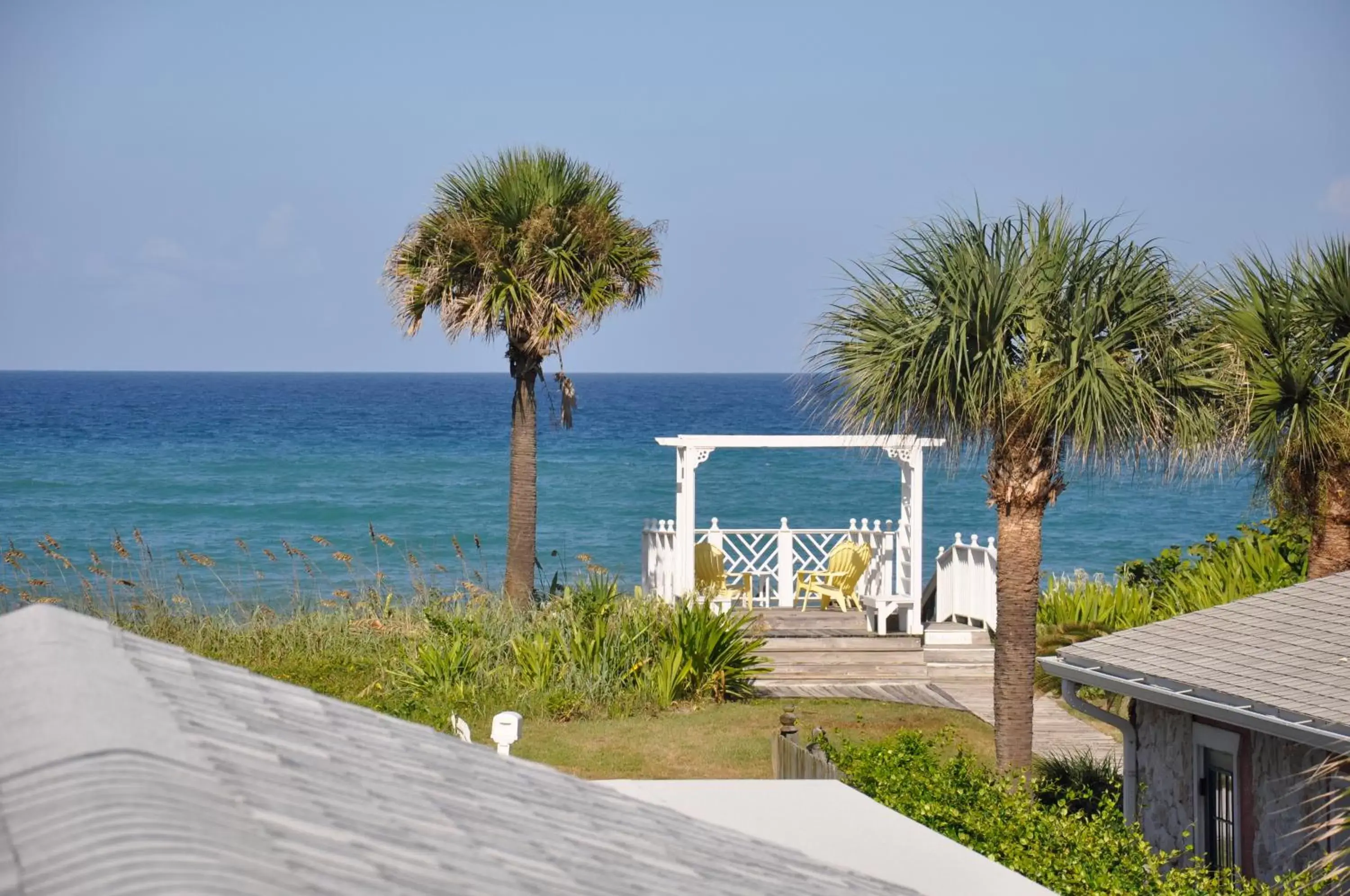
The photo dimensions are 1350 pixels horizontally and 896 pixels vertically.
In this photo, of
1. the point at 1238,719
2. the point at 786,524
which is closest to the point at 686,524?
the point at 786,524

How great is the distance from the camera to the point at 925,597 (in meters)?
18.9

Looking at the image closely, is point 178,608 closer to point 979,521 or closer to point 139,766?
point 139,766

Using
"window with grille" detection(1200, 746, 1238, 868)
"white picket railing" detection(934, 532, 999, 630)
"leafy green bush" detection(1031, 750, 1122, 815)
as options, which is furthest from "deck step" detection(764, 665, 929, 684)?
"window with grille" detection(1200, 746, 1238, 868)

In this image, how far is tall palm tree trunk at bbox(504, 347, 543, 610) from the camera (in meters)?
16.3

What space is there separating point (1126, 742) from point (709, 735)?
14.0ft

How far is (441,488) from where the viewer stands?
51469 mm

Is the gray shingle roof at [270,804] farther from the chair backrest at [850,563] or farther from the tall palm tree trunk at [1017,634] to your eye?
the chair backrest at [850,563]

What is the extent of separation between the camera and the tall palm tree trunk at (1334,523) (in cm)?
1112

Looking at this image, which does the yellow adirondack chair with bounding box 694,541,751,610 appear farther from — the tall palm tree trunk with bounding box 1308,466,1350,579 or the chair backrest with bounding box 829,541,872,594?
the tall palm tree trunk with bounding box 1308,466,1350,579

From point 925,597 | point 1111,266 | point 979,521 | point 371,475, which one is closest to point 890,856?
point 1111,266

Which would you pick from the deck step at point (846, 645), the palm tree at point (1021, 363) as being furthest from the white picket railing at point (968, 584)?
the palm tree at point (1021, 363)

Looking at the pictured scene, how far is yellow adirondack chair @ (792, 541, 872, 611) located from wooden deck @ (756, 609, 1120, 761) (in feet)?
2.26

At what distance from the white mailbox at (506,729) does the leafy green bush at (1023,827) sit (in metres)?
2.50

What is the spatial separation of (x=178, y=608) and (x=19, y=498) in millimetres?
33468
